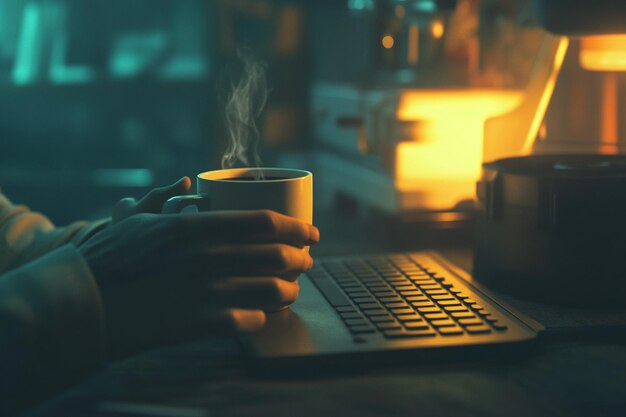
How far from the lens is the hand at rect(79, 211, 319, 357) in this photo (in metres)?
0.60

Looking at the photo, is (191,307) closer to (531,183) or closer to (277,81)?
(531,183)

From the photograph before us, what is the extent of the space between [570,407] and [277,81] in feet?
6.58

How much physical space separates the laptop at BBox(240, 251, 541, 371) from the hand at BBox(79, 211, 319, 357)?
0.04 meters

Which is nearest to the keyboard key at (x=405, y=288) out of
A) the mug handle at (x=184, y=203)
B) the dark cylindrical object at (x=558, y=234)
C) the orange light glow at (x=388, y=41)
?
the dark cylindrical object at (x=558, y=234)

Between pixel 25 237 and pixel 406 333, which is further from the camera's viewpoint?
pixel 25 237

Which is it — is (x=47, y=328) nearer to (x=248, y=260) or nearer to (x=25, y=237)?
(x=248, y=260)

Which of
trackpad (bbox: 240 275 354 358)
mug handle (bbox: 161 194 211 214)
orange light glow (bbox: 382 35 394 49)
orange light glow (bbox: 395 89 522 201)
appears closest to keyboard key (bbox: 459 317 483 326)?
trackpad (bbox: 240 275 354 358)

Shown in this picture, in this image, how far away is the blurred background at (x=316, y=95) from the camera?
3.37 ft

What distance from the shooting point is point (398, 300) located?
706 mm

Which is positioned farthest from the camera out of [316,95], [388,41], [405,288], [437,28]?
[316,95]

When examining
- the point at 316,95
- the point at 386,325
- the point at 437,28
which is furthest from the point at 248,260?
the point at 316,95

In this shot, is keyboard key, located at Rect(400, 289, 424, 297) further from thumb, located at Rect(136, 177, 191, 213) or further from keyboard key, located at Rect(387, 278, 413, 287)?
thumb, located at Rect(136, 177, 191, 213)

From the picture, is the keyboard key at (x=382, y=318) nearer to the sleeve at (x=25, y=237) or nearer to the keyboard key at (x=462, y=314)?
the keyboard key at (x=462, y=314)

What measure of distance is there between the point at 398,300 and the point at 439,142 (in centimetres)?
55
